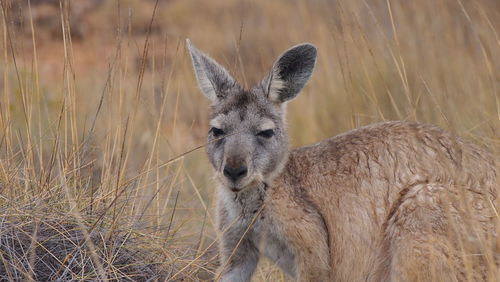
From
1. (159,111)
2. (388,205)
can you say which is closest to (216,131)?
(388,205)

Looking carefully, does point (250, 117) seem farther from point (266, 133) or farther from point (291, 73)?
point (291, 73)

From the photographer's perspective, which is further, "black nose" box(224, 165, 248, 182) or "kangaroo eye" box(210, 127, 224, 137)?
"kangaroo eye" box(210, 127, 224, 137)

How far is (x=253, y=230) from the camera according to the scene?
5.11 metres

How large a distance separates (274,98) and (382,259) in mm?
1455

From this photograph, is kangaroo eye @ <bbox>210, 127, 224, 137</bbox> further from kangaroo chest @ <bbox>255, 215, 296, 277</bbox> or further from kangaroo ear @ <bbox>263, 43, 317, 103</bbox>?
kangaroo chest @ <bbox>255, 215, 296, 277</bbox>

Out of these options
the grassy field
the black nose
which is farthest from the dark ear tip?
the black nose

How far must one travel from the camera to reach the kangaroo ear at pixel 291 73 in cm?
545

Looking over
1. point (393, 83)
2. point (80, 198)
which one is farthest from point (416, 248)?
point (393, 83)

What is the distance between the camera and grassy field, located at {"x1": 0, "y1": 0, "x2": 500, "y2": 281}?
16.1ft

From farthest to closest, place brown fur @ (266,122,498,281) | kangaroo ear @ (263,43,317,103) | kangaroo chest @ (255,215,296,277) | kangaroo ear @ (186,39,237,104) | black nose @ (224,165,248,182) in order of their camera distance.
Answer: kangaroo ear @ (186,39,237,104) → kangaroo ear @ (263,43,317,103) → kangaroo chest @ (255,215,296,277) → black nose @ (224,165,248,182) → brown fur @ (266,122,498,281)

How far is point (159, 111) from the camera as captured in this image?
34.3 ft

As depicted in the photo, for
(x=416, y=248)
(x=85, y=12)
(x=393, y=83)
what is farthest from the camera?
(x=85, y=12)

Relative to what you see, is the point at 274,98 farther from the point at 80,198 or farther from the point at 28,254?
the point at 28,254

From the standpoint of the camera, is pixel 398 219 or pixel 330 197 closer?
pixel 398 219
